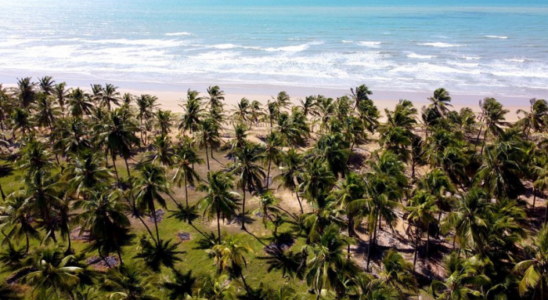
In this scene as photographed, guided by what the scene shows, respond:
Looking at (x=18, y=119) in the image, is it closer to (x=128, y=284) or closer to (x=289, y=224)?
(x=289, y=224)

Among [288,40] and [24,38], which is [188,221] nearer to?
[288,40]

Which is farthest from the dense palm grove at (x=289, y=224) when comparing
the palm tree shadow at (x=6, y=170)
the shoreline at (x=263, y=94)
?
the shoreline at (x=263, y=94)

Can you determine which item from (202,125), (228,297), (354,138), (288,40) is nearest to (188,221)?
(202,125)

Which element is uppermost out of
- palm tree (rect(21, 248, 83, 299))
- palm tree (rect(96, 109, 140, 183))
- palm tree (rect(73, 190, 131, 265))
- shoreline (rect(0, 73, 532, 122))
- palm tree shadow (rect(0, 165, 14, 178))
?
shoreline (rect(0, 73, 532, 122))

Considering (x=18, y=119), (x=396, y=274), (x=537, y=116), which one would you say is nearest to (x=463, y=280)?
(x=396, y=274)

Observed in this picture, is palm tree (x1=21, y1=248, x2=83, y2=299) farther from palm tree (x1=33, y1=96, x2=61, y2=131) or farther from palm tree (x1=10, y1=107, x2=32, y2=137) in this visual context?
palm tree (x1=33, y1=96, x2=61, y2=131)

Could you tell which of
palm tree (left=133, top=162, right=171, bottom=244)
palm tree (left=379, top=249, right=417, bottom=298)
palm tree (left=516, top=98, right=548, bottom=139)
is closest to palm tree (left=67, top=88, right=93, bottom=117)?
palm tree (left=133, top=162, right=171, bottom=244)

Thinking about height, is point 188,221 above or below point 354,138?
below
